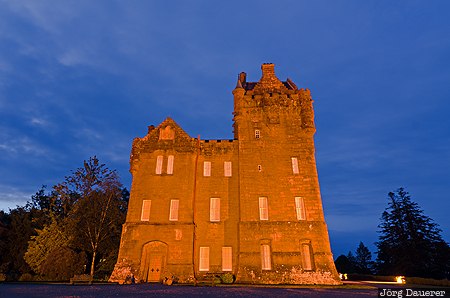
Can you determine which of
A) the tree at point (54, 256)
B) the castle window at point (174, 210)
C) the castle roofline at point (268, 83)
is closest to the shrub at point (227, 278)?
the castle window at point (174, 210)

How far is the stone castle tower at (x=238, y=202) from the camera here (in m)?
23.7

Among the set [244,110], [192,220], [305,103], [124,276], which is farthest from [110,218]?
[305,103]

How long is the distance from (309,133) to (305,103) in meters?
3.37

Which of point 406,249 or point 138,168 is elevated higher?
point 138,168

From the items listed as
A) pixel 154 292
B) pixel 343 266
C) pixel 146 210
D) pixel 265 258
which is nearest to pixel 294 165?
pixel 265 258

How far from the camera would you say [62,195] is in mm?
32750

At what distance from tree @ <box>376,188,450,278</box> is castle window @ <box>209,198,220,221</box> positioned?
27741mm

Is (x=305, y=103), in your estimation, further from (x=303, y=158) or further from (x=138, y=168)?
(x=138, y=168)

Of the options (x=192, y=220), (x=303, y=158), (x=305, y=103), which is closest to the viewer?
(x=192, y=220)

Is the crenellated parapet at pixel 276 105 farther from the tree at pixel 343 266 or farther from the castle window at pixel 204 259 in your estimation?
the tree at pixel 343 266

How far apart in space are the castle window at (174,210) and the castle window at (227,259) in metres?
5.32

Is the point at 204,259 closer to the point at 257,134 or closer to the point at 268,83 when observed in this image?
the point at 257,134

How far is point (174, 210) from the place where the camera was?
85.4ft

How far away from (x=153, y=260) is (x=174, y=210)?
4.65 m
